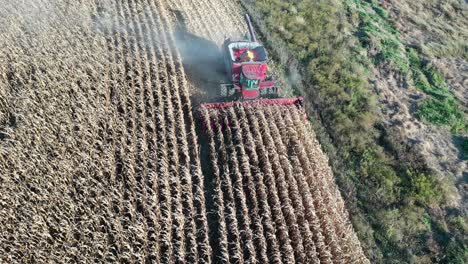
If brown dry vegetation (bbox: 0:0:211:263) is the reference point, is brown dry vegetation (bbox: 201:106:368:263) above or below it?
below

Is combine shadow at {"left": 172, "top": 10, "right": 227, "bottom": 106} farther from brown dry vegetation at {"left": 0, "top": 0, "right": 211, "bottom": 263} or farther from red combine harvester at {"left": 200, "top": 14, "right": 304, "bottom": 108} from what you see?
red combine harvester at {"left": 200, "top": 14, "right": 304, "bottom": 108}

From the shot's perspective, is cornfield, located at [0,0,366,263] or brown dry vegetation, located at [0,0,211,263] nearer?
brown dry vegetation, located at [0,0,211,263]

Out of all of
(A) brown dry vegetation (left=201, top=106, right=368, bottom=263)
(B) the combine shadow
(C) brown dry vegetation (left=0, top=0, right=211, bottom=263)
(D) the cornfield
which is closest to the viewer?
(C) brown dry vegetation (left=0, top=0, right=211, bottom=263)

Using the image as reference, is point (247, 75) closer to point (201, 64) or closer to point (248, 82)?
point (248, 82)

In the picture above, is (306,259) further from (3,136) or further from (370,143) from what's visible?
(3,136)

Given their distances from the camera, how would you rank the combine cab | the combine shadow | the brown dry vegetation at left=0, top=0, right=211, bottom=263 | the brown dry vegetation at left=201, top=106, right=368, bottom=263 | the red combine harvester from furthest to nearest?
the combine shadow → the combine cab → the red combine harvester → the brown dry vegetation at left=201, top=106, right=368, bottom=263 → the brown dry vegetation at left=0, top=0, right=211, bottom=263

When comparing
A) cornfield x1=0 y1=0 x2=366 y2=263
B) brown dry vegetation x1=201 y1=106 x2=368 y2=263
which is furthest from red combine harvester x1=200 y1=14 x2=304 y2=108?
cornfield x1=0 y1=0 x2=366 y2=263

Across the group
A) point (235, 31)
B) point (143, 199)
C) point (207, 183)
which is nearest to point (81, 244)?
point (143, 199)
